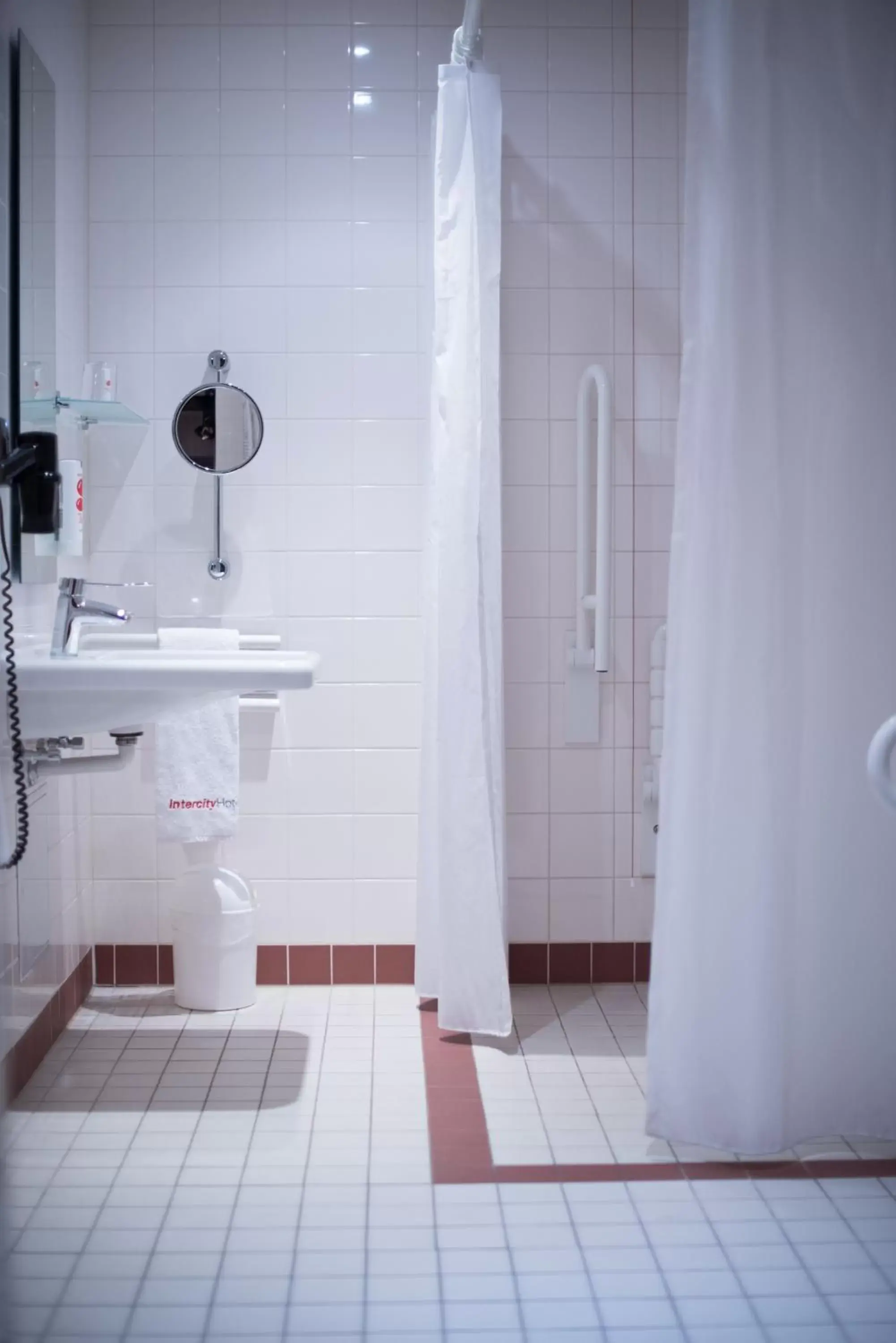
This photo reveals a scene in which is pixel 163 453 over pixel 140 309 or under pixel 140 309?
under

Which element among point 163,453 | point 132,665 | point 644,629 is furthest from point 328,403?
point 132,665

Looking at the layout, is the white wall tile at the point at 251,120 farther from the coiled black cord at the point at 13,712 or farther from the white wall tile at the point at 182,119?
the coiled black cord at the point at 13,712

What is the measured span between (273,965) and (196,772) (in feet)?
1.93

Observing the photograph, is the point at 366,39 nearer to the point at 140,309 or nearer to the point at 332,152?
the point at 332,152

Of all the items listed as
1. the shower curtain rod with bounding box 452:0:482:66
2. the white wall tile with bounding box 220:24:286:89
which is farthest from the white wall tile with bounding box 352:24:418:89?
the shower curtain rod with bounding box 452:0:482:66

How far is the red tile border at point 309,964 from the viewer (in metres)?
3.30

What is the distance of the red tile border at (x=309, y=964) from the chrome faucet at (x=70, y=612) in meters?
1.08

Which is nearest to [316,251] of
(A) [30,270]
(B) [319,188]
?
(B) [319,188]

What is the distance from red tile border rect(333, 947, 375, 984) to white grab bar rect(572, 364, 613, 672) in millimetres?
915

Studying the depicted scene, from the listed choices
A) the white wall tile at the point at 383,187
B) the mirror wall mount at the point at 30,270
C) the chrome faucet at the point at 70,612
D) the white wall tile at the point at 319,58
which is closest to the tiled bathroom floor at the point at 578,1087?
the chrome faucet at the point at 70,612

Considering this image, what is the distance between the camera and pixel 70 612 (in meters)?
2.59

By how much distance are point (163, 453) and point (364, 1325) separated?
2.14 meters

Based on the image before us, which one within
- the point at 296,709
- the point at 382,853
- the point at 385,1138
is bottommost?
the point at 385,1138

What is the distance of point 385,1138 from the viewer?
2363mm
